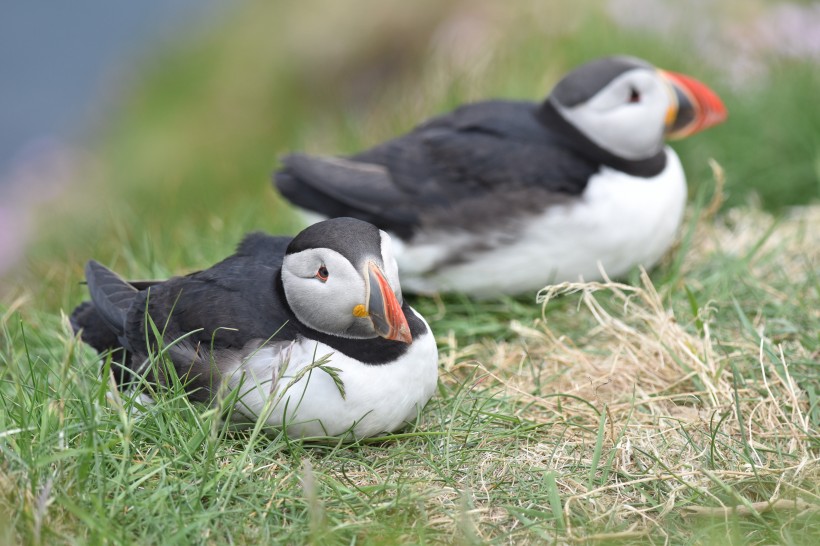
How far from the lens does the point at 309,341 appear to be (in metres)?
2.82

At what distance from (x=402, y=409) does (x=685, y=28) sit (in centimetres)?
508

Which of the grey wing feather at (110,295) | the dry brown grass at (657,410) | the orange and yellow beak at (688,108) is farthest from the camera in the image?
the orange and yellow beak at (688,108)

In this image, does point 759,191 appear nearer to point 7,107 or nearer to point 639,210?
point 639,210

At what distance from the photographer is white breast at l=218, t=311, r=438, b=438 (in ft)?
9.04

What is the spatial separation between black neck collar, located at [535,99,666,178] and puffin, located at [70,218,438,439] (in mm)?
1419

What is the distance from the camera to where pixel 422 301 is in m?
4.19

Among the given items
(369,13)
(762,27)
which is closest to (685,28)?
(762,27)

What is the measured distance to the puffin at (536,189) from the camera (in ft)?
12.9

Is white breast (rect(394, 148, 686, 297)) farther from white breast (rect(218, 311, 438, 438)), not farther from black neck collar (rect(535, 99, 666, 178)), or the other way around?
white breast (rect(218, 311, 438, 438))

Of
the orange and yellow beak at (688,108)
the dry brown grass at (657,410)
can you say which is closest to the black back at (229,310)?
the dry brown grass at (657,410)

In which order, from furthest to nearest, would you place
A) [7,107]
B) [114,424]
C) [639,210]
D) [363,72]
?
[7,107] < [363,72] < [639,210] < [114,424]

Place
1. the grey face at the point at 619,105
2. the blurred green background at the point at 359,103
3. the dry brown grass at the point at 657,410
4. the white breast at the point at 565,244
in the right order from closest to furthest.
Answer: the dry brown grass at the point at 657,410
the white breast at the point at 565,244
the grey face at the point at 619,105
the blurred green background at the point at 359,103

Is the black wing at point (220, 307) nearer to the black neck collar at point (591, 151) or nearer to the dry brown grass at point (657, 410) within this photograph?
the dry brown grass at point (657, 410)

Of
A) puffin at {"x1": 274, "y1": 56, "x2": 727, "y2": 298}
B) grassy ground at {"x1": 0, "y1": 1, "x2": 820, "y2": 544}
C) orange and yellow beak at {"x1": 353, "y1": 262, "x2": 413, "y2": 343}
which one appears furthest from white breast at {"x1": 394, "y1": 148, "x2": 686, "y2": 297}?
orange and yellow beak at {"x1": 353, "y1": 262, "x2": 413, "y2": 343}
